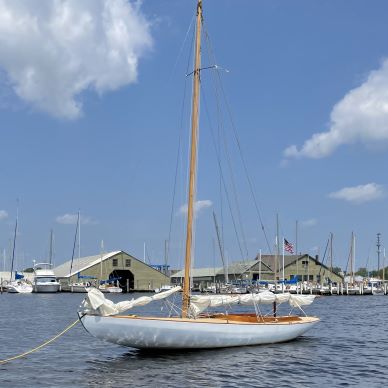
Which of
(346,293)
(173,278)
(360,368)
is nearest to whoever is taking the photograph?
(360,368)

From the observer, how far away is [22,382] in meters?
23.5

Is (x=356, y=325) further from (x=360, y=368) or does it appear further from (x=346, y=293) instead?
(x=346, y=293)

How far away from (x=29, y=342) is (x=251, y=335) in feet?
Result: 46.5

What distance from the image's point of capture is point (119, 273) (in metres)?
134

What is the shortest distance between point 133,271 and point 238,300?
9799 centimetres

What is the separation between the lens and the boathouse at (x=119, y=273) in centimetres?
12862

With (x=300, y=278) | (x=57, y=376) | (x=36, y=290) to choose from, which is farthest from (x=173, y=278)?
(x=57, y=376)

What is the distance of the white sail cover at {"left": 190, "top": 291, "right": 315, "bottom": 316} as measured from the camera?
31.1 metres

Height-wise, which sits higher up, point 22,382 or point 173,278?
point 173,278

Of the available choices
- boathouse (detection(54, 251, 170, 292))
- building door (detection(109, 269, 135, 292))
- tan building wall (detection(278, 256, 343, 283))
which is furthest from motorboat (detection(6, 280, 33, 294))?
tan building wall (detection(278, 256, 343, 283))

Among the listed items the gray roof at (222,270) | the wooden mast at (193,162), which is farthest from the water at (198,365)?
the gray roof at (222,270)

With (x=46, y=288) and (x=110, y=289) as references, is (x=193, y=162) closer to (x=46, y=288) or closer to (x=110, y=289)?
(x=110, y=289)

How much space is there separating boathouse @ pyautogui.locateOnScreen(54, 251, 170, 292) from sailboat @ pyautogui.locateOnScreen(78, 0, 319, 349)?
9324 centimetres

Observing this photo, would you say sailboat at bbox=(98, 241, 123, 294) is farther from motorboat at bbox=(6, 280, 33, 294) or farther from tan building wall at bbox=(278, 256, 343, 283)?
tan building wall at bbox=(278, 256, 343, 283)
